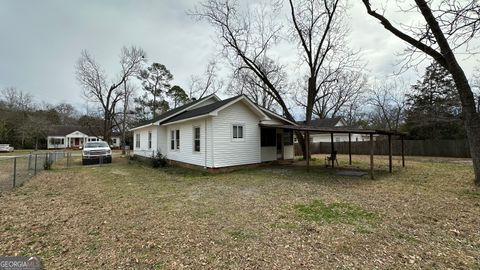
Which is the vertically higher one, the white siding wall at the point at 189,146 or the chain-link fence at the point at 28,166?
the white siding wall at the point at 189,146

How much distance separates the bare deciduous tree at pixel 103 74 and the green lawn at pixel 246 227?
26.6 m

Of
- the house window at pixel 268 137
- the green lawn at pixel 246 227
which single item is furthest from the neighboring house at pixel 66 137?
the green lawn at pixel 246 227

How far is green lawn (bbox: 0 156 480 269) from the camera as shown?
11.4 feet

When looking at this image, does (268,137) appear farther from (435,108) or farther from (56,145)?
(56,145)

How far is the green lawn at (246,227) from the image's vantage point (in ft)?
11.4

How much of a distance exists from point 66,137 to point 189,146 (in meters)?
47.0

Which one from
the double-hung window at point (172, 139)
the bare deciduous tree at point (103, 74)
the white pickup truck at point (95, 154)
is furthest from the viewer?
the bare deciduous tree at point (103, 74)

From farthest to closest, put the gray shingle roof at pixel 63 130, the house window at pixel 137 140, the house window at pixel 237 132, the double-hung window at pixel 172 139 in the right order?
the gray shingle roof at pixel 63 130 → the house window at pixel 137 140 → the double-hung window at pixel 172 139 → the house window at pixel 237 132

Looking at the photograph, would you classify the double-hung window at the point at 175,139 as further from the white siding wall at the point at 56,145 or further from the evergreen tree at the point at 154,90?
the white siding wall at the point at 56,145

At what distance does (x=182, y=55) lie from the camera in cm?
1947

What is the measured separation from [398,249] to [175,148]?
1340 cm

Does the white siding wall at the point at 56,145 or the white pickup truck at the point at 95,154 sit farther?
the white siding wall at the point at 56,145

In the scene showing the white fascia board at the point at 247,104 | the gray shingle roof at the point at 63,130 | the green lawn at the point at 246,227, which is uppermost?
the gray shingle roof at the point at 63,130

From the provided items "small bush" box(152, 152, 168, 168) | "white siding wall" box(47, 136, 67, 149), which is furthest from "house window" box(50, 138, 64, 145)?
"small bush" box(152, 152, 168, 168)
